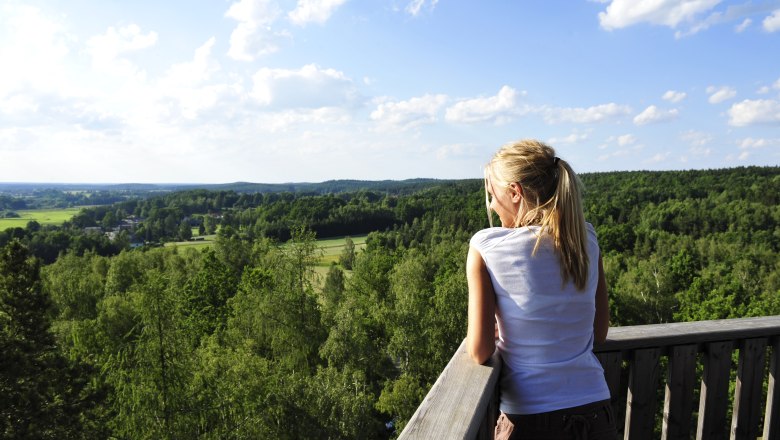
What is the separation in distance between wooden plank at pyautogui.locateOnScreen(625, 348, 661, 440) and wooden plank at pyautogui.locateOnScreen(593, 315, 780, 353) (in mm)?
78

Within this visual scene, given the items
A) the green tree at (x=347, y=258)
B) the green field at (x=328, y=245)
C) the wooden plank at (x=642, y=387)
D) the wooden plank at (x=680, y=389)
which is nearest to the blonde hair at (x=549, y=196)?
the wooden plank at (x=642, y=387)

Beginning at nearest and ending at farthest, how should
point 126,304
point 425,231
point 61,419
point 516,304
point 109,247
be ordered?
point 516,304 < point 61,419 < point 126,304 < point 109,247 < point 425,231

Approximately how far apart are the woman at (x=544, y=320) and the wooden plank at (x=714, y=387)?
1.34 metres

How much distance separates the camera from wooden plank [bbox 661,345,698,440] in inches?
120

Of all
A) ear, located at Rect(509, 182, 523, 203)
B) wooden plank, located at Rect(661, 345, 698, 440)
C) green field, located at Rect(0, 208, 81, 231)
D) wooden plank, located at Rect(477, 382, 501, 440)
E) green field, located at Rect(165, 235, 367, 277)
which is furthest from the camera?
green field, located at Rect(0, 208, 81, 231)

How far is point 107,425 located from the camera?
1816cm

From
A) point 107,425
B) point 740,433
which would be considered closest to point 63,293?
point 107,425

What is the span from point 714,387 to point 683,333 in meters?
0.47

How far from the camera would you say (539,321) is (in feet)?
7.00

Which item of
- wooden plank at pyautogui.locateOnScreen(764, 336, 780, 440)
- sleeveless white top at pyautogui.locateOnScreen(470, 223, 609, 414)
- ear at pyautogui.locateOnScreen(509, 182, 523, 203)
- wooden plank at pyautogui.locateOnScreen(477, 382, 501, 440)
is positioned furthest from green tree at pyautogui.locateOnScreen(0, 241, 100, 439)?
wooden plank at pyautogui.locateOnScreen(764, 336, 780, 440)

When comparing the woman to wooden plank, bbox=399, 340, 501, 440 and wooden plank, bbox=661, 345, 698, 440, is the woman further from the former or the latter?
wooden plank, bbox=661, 345, 698, 440

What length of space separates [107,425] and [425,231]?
75977 mm

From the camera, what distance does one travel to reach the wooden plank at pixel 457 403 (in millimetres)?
1689

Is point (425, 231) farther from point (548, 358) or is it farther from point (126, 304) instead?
point (548, 358)
